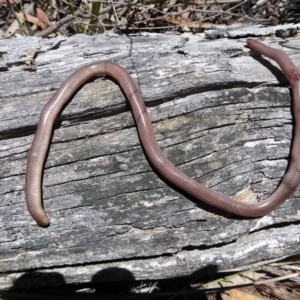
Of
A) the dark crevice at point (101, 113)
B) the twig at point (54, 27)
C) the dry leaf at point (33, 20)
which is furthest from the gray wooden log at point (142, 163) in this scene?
the dry leaf at point (33, 20)

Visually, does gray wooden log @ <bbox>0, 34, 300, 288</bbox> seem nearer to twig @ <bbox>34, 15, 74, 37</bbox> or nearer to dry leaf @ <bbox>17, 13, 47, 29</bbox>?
twig @ <bbox>34, 15, 74, 37</bbox>

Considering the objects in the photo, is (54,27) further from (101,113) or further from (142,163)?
(142,163)

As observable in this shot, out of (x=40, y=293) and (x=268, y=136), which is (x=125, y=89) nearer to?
(x=268, y=136)

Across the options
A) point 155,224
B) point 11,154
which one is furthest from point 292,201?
point 11,154

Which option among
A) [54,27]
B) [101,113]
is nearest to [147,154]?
[101,113]


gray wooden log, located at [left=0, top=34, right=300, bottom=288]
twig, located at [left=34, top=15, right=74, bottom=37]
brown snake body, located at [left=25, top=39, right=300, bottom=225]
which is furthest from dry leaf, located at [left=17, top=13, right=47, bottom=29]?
brown snake body, located at [left=25, top=39, right=300, bottom=225]

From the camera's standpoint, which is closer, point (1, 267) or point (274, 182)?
point (1, 267)
